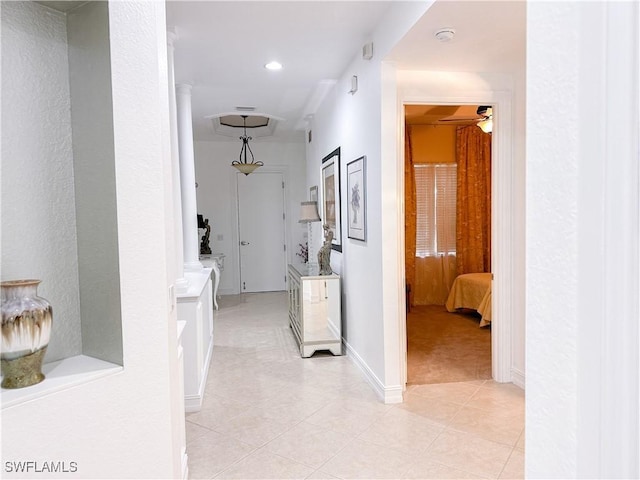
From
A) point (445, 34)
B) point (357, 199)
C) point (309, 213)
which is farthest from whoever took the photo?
point (309, 213)

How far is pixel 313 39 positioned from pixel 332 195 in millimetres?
1919

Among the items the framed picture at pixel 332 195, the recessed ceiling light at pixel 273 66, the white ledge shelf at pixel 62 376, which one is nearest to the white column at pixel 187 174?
the recessed ceiling light at pixel 273 66

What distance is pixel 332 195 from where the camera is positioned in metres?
4.98

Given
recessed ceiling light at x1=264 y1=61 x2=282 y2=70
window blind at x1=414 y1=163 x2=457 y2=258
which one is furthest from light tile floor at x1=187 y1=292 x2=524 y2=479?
window blind at x1=414 y1=163 x2=457 y2=258

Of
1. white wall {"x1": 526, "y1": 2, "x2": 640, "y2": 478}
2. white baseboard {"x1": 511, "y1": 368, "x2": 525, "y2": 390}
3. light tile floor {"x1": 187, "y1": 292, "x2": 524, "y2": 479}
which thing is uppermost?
white wall {"x1": 526, "y1": 2, "x2": 640, "y2": 478}

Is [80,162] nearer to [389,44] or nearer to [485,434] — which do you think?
[389,44]

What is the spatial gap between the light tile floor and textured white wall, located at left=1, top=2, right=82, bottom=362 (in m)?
1.30

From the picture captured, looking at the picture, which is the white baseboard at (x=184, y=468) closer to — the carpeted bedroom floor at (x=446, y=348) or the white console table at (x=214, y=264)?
the carpeted bedroom floor at (x=446, y=348)

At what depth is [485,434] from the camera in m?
2.70

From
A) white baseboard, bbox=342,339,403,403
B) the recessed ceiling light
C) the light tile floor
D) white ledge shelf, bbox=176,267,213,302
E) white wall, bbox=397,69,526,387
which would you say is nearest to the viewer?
the light tile floor

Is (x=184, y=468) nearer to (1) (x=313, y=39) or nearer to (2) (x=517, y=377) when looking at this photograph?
(2) (x=517, y=377)

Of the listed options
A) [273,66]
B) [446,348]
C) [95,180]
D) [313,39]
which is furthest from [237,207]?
[95,180]

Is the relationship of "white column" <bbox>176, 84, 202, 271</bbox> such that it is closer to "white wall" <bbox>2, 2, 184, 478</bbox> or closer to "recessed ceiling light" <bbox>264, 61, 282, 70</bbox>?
"recessed ceiling light" <bbox>264, 61, 282, 70</bbox>

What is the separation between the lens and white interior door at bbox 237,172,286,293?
795 cm
